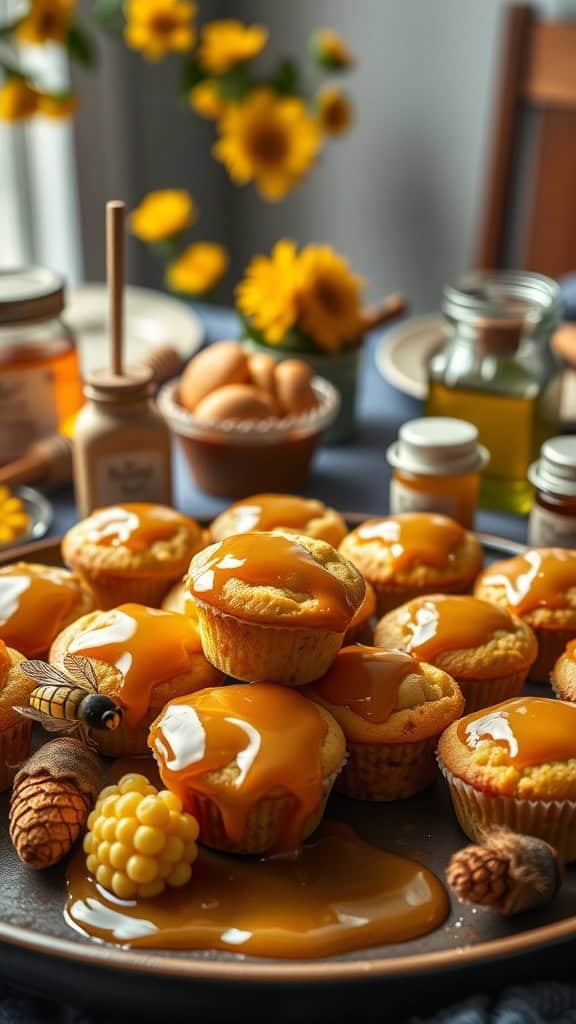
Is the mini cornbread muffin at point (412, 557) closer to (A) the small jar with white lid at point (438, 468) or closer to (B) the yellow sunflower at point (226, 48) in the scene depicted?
(A) the small jar with white lid at point (438, 468)

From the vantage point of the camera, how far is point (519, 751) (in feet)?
2.96

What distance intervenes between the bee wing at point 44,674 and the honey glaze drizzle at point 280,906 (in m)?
0.14

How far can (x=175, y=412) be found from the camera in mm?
1556

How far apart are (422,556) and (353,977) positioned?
53 centimetres

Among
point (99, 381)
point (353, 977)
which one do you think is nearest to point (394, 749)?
point (353, 977)

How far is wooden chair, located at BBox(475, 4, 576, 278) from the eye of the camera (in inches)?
102

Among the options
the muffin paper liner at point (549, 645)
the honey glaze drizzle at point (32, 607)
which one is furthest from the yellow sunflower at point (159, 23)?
the muffin paper liner at point (549, 645)

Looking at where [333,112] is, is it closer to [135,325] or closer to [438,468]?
[135,325]

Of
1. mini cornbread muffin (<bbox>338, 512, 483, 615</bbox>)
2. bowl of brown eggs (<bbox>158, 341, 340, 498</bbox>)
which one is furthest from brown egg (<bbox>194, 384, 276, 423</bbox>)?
mini cornbread muffin (<bbox>338, 512, 483, 615</bbox>)

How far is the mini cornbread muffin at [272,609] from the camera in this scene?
3.05 ft

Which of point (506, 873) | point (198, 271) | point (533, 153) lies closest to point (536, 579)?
point (506, 873)

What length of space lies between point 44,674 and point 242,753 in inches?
7.5

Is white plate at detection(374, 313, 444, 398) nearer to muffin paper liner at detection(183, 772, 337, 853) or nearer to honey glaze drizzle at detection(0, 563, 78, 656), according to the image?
honey glaze drizzle at detection(0, 563, 78, 656)

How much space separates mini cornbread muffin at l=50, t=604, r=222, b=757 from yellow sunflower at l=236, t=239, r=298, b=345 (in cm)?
73
